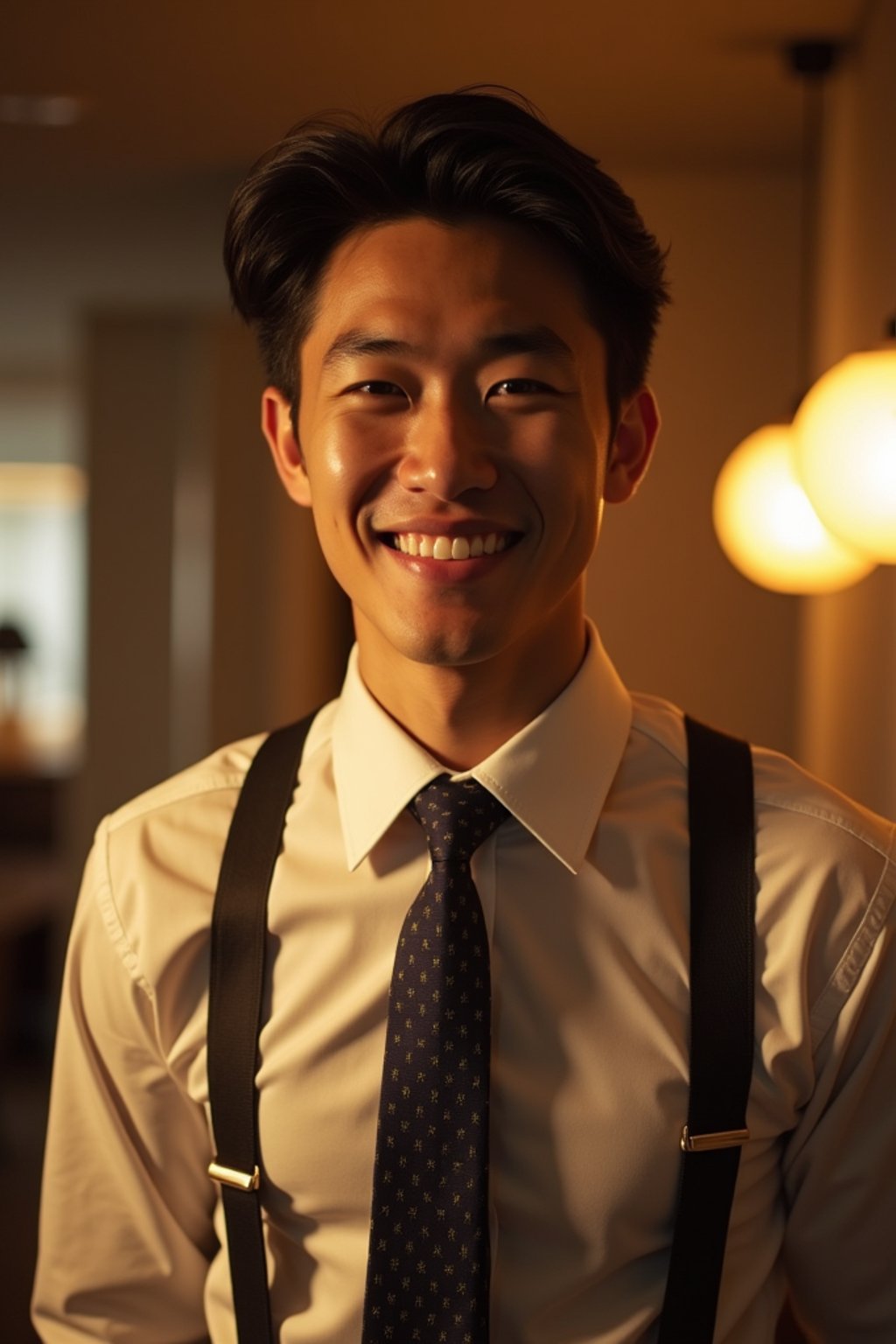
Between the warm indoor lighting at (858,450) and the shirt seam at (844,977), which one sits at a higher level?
the warm indoor lighting at (858,450)

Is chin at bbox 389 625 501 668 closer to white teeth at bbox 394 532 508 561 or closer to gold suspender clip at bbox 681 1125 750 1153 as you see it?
white teeth at bbox 394 532 508 561

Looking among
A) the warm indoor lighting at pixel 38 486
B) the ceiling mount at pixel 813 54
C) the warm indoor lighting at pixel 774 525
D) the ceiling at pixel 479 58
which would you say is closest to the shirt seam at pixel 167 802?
the warm indoor lighting at pixel 774 525

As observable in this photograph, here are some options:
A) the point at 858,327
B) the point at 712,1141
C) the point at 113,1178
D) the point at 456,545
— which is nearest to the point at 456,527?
the point at 456,545

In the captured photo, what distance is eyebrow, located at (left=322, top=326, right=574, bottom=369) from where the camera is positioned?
1.06 metres

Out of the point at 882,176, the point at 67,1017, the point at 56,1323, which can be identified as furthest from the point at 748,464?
the point at 56,1323

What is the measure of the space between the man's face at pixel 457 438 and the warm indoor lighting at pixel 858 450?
29 cm

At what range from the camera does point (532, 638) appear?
1158mm

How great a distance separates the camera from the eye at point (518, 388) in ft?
3.48

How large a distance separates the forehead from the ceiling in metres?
1.03

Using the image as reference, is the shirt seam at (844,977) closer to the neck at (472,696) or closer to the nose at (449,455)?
the neck at (472,696)

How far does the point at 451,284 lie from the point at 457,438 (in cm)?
14

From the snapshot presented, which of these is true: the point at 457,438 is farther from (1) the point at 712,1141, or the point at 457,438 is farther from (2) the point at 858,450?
(1) the point at 712,1141

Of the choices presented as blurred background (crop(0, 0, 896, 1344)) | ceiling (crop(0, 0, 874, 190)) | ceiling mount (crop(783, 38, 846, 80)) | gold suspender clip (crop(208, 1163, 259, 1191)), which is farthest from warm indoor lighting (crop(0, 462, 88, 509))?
gold suspender clip (crop(208, 1163, 259, 1191))

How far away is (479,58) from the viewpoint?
2.26 m
